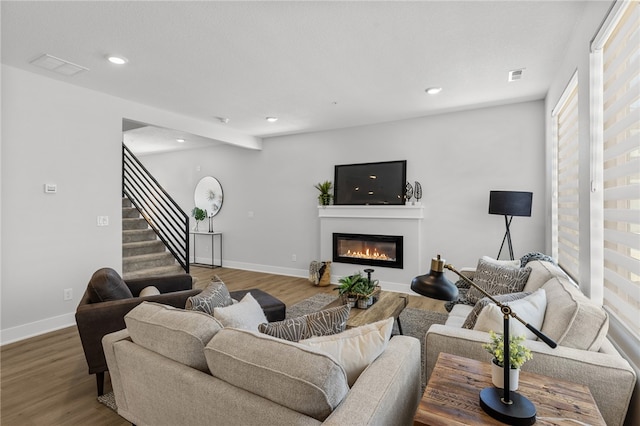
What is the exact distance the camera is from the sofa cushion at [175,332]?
124 cm

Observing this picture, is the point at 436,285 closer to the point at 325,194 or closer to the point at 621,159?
the point at 621,159

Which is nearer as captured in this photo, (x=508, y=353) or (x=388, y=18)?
(x=508, y=353)

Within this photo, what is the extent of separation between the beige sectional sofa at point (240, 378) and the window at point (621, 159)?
1065 millimetres

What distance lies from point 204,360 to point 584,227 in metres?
2.30

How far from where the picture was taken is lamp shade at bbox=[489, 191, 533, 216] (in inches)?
138

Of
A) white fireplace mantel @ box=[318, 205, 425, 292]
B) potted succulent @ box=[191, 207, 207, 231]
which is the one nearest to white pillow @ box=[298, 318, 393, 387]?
white fireplace mantel @ box=[318, 205, 425, 292]

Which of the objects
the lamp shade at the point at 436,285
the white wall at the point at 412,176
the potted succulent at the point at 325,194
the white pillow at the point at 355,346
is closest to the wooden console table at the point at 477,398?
the white pillow at the point at 355,346

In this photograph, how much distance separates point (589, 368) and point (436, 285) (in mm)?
762

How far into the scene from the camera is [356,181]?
5.20 metres

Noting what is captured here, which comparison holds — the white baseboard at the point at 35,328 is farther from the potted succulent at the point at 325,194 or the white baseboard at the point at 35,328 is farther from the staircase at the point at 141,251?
the potted succulent at the point at 325,194

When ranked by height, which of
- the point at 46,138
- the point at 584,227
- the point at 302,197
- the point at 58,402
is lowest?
the point at 58,402

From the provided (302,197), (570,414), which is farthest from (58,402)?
(302,197)

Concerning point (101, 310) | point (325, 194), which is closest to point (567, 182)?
point (325, 194)

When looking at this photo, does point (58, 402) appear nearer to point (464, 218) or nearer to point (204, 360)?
point (204, 360)
